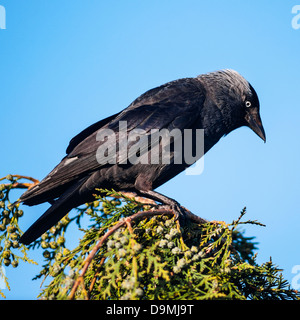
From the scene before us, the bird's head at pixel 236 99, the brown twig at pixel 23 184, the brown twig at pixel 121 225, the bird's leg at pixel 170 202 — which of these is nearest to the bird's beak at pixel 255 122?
the bird's head at pixel 236 99

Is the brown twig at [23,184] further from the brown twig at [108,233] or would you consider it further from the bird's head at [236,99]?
the bird's head at [236,99]

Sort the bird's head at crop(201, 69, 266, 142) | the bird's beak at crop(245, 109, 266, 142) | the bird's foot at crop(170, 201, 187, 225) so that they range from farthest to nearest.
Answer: the bird's beak at crop(245, 109, 266, 142)
the bird's head at crop(201, 69, 266, 142)
the bird's foot at crop(170, 201, 187, 225)

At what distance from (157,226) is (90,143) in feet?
5.25

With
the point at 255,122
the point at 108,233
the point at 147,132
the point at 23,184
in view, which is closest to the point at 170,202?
the point at 147,132

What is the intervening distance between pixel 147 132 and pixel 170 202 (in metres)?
0.93

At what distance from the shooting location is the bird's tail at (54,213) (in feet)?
12.7

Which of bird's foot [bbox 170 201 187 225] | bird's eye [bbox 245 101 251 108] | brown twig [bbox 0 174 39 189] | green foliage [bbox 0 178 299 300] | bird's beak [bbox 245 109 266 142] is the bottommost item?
green foliage [bbox 0 178 299 300]

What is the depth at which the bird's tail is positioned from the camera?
386cm

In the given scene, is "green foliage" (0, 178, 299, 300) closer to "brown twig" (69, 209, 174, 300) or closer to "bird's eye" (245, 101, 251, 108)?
"brown twig" (69, 209, 174, 300)

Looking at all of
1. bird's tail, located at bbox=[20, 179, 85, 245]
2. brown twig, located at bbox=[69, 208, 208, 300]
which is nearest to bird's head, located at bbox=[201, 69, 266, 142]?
brown twig, located at bbox=[69, 208, 208, 300]

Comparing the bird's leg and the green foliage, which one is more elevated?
the bird's leg

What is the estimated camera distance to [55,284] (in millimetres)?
2713
